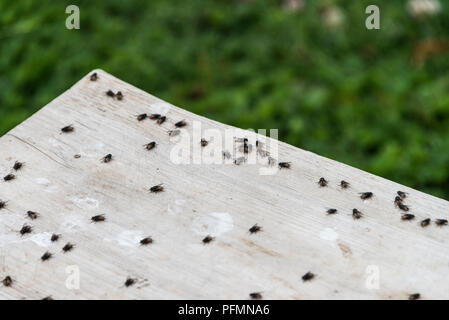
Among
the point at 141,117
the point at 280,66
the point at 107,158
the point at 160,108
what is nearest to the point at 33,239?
the point at 107,158

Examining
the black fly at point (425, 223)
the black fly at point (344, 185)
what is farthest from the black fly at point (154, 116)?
the black fly at point (425, 223)

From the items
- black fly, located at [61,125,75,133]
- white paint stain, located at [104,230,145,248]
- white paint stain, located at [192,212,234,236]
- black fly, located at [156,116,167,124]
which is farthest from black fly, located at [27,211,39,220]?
black fly, located at [156,116,167,124]

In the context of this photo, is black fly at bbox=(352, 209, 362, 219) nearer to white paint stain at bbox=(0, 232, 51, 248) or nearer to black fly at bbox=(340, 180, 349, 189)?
black fly at bbox=(340, 180, 349, 189)

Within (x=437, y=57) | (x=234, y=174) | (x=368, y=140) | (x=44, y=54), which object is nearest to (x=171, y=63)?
(x=44, y=54)

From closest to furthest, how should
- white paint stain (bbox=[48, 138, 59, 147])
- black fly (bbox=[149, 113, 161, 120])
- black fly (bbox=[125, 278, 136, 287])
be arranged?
black fly (bbox=[125, 278, 136, 287]), white paint stain (bbox=[48, 138, 59, 147]), black fly (bbox=[149, 113, 161, 120])

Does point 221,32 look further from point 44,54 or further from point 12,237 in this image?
point 12,237

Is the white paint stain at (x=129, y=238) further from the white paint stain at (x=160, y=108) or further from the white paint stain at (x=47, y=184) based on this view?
the white paint stain at (x=160, y=108)

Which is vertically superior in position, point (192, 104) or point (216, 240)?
point (216, 240)
